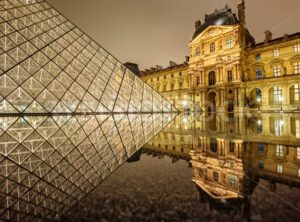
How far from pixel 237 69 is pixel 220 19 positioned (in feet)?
30.1

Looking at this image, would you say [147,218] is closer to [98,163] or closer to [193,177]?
[193,177]

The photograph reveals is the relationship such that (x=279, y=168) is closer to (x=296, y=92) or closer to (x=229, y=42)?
(x=296, y=92)

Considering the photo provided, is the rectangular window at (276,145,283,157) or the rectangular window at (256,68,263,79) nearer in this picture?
the rectangular window at (276,145,283,157)

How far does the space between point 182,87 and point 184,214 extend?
40.2 meters

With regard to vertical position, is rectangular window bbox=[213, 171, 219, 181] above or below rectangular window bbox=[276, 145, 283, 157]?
below

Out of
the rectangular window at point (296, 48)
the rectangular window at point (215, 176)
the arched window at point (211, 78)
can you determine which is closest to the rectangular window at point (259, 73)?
the rectangular window at point (296, 48)

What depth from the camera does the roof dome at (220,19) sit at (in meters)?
33.3

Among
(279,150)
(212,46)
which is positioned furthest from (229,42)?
(279,150)

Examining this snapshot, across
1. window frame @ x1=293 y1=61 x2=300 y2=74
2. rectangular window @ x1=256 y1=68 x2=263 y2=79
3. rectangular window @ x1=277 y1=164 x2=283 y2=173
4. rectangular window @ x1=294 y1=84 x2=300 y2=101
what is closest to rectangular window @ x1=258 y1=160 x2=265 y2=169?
rectangular window @ x1=277 y1=164 x2=283 y2=173

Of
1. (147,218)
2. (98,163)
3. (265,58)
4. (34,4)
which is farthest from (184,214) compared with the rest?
(265,58)

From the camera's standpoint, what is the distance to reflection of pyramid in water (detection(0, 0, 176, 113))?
10.6 meters

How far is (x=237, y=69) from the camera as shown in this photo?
30.5m

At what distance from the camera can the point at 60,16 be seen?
15000 mm

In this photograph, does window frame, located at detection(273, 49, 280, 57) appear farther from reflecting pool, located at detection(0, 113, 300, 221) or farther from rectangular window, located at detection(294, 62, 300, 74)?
reflecting pool, located at detection(0, 113, 300, 221)
